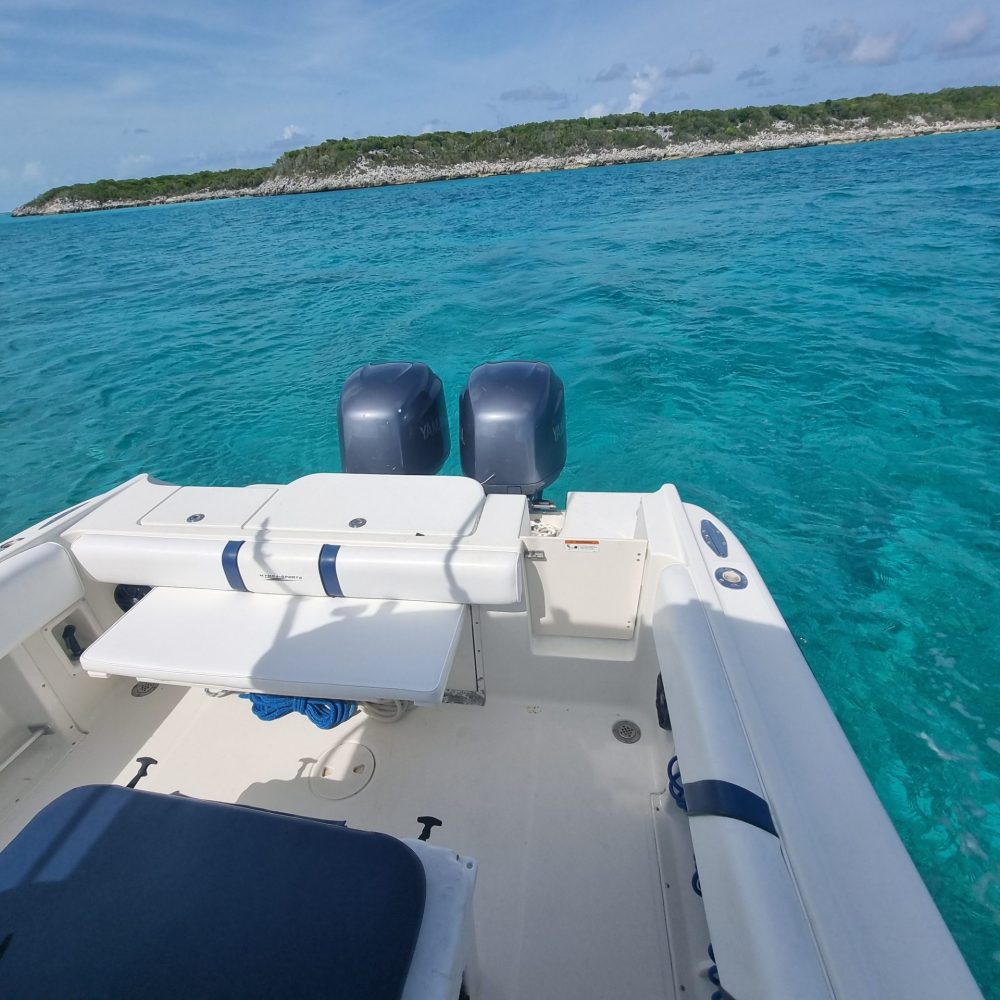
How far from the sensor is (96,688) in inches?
91.4

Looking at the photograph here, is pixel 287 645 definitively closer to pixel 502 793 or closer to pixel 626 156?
pixel 502 793

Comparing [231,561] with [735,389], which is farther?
[735,389]

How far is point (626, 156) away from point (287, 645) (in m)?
56.3

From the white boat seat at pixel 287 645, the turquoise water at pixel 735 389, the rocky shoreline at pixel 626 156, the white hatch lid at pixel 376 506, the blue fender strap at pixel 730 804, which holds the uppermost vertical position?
the rocky shoreline at pixel 626 156

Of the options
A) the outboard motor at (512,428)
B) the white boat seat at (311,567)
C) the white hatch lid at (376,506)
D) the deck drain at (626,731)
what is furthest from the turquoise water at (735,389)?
the white hatch lid at (376,506)

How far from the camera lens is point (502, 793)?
6.50 feet

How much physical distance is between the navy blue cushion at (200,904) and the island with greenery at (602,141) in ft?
179

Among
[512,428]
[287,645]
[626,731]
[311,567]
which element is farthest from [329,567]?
[626,731]

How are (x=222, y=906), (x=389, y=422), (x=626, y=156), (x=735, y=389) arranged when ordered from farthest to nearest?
1. (x=626, y=156)
2. (x=735, y=389)
3. (x=389, y=422)
4. (x=222, y=906)

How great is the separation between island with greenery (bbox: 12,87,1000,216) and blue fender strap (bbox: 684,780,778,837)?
5466 centimetres

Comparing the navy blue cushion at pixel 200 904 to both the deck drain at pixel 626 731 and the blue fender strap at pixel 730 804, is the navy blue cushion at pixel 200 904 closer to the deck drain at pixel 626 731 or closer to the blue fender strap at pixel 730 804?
the blue fender strap at pixel 730 804

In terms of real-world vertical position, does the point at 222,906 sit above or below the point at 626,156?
below

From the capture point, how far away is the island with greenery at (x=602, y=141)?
48.0 m

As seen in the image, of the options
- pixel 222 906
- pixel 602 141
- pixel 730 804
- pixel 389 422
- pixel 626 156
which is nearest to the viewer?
pixel 222 906
